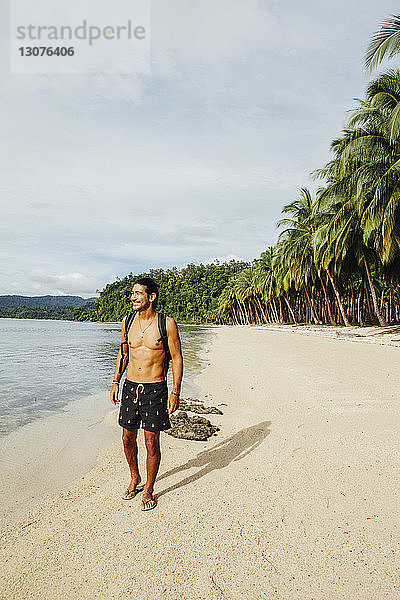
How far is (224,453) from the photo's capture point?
4.68m

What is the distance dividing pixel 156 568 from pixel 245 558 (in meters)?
0.58

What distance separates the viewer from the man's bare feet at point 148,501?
11.2 ft

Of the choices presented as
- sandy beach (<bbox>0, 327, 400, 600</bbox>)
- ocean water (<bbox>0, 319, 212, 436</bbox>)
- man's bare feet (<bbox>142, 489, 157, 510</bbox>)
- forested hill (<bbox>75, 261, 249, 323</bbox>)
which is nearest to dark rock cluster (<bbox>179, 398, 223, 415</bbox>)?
sandy beach (<bbox>0, 327, 400, 600</bbox>)

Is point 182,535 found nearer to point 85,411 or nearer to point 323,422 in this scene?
point 323,422

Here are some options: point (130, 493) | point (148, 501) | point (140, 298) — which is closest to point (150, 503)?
point (148, 501)

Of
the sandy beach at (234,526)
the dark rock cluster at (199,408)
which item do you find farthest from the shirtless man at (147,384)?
the dark rock cluster at (199,408)

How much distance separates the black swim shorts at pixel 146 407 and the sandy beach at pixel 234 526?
66cm

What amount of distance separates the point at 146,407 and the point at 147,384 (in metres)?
0.19

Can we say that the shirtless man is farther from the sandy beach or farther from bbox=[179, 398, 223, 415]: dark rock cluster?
bbox=[179, 398, 223, 415]: dark rock cluster

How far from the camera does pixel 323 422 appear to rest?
5.68 m

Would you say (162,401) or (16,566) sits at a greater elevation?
(162,401)

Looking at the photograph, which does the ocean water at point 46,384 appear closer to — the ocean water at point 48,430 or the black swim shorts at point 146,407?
the ocean water at point 48,430

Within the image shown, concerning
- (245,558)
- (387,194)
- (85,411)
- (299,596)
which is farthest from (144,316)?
(387,194)

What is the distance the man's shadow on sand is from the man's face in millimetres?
1680
